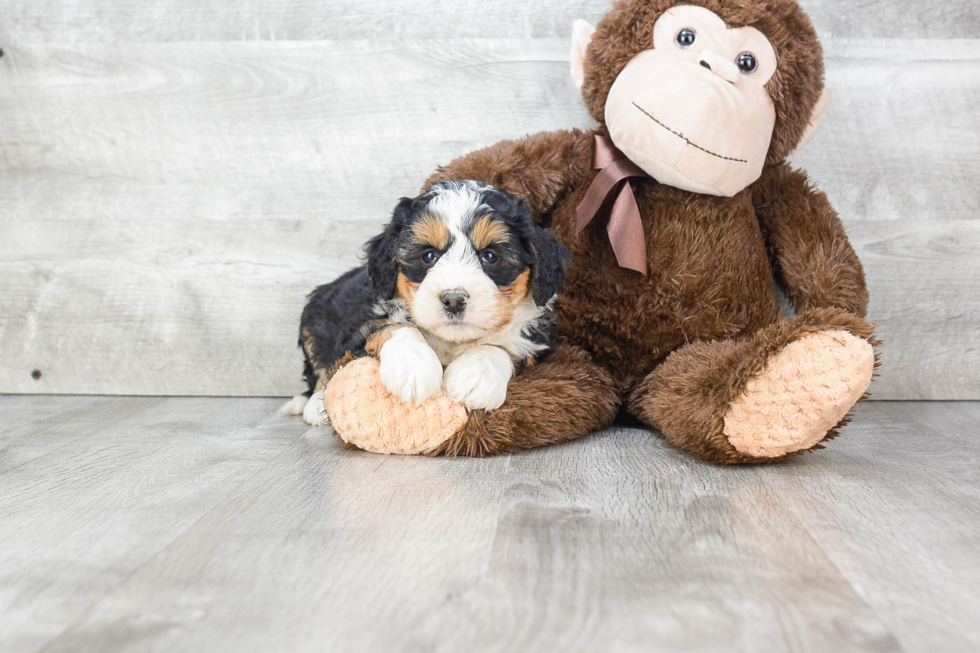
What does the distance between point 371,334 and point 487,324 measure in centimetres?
31

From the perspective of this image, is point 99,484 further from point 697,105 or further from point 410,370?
point 697,105

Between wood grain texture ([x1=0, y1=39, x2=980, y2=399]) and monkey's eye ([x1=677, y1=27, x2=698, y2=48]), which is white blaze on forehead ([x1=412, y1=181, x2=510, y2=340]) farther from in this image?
wood grain texture ([x1=0, y1=39, x2=980, y2=399])

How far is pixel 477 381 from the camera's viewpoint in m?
1.70

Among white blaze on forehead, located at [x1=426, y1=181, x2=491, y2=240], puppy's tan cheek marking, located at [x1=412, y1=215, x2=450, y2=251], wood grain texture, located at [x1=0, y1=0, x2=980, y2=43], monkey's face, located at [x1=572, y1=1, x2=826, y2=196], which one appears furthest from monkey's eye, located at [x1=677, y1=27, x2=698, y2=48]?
puppy's tan cheek marking, located at [x1=412, y1=215, x2=450, y2=251]

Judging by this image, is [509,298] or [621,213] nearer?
[509,298]

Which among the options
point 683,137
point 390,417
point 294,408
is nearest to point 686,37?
point 683,137

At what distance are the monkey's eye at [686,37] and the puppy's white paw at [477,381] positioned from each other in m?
0.89

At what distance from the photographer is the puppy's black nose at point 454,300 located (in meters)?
1.63

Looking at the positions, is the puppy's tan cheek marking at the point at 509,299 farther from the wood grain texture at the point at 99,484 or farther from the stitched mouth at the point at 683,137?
the wood grain texture at the point at 99,484

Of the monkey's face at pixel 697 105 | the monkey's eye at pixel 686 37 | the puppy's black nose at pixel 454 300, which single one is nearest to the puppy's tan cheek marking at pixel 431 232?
the puppy's black nose at pixel 454 300

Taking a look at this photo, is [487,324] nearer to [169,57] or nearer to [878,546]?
[878,546]

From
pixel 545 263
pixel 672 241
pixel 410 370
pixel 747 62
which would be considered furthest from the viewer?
pixel 672 241

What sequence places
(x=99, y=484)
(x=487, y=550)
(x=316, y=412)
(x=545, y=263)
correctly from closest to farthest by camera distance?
(x=487, y=550)
(x=99, y=484)
(x=545, y=263)
(x=316, y=412)

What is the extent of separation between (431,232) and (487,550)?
759 mm
